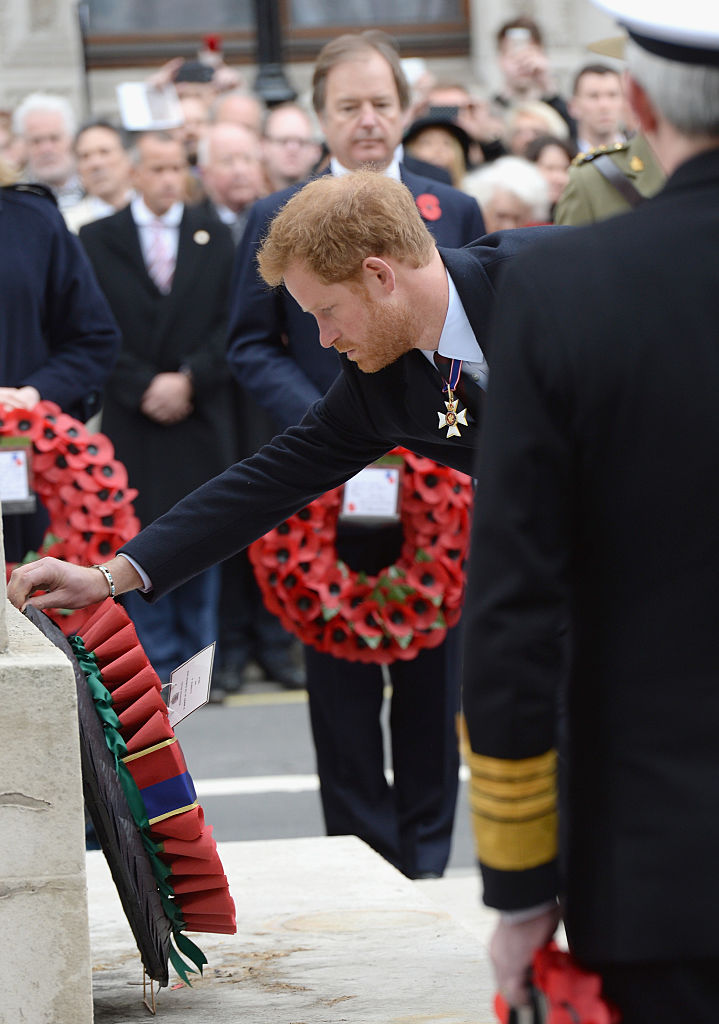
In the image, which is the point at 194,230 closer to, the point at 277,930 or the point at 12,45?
the point at 277,930

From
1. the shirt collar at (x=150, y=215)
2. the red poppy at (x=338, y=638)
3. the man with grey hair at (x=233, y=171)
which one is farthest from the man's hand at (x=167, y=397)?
the red poppy at (x=338, y=638)

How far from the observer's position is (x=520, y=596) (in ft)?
6.17

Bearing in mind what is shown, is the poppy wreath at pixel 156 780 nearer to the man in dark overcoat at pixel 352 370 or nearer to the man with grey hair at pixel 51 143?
the man in dark overcoat at pixel 352 370

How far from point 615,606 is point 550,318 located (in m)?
0.34

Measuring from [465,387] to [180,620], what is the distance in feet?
13.6

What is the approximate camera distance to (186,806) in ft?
9.93

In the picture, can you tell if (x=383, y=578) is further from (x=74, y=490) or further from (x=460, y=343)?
(x=460, y=343)

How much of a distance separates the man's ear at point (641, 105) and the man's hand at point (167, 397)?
16.7 ft

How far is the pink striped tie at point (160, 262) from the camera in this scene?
7.02m

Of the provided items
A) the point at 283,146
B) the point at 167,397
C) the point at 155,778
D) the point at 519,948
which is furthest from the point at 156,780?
the point at 283,146

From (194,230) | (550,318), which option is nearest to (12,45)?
(194,230)

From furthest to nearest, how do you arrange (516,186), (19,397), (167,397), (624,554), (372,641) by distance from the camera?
(167,397), (516,186), (19,397), (372,641), (624,554)

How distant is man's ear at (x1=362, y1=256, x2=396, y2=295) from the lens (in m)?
3.07

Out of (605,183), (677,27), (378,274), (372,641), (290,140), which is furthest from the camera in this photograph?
(290,140)
